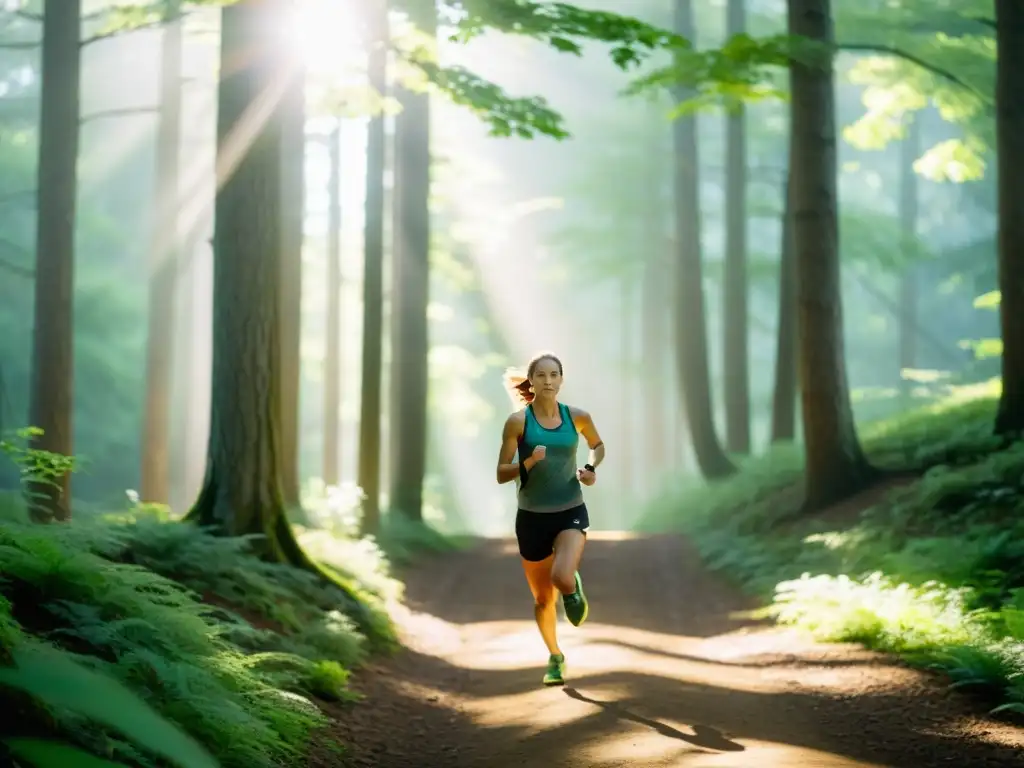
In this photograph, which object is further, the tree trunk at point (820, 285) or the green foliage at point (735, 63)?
the tree trunk at point (820, 285)

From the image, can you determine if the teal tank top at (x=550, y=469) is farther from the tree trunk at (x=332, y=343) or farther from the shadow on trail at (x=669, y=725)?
the tree trunk at (x=332, y=343)

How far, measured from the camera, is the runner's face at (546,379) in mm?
7535

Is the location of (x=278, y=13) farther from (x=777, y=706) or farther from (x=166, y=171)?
(x=166, y=171)

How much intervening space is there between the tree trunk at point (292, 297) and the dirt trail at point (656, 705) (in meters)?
4.57

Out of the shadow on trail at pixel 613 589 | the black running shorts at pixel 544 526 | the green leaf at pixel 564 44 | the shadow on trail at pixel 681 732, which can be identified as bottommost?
the shadow on trail at pixel 613 589

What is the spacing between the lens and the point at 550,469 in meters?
7.61

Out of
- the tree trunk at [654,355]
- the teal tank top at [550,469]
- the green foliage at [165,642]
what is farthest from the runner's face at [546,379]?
the tree trunk at [654,355]

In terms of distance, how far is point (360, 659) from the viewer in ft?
29.2

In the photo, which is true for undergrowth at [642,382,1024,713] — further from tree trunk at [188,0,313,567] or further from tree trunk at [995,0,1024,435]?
tree trunk at [188,0,313,567]

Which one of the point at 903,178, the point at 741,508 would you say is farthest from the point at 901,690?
the point at 903,178

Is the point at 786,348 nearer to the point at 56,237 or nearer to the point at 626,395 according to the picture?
the point at 56,237

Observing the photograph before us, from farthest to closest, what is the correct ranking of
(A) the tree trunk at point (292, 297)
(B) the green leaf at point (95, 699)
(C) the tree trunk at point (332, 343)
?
(C) the tree trunk at point (332, 343)
(A) the tree trunk at point (292, 297)
(B) the green leaf at point (95, 699)

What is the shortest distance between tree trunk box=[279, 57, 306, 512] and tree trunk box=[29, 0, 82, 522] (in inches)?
138

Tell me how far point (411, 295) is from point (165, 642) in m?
15.4
